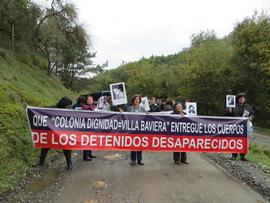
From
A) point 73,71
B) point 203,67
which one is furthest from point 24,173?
point 73,71

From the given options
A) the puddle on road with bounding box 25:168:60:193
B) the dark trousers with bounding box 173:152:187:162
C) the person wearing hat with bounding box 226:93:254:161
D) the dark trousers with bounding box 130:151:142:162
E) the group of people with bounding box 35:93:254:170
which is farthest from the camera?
the person wearing hat with bounding box 226:93:254:161

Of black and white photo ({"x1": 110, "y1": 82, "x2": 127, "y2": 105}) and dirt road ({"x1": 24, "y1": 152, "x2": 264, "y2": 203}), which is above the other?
black and white photo ({"x1": 110, "y1": 82, "x2": 127, "y2": 105})

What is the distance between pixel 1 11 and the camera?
80.4 feet

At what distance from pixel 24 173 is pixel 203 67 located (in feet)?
119

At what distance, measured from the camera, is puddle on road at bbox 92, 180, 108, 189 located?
27.2 feet

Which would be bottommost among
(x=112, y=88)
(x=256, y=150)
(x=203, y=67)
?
(x=256, y=150)

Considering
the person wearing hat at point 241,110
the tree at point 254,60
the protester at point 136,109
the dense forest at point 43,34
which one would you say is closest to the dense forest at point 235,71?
the tree at point 254,60

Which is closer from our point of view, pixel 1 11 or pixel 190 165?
pixel 190 165

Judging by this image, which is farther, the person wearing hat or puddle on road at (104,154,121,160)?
the person wearing hat

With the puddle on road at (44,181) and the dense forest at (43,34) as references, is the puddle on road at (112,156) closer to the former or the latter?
the puddle on road at (44,181)

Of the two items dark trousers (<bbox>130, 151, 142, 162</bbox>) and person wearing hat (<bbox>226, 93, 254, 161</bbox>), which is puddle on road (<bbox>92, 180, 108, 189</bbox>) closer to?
dark trousers (<bbox>130, 151, 142, 162</bbox>)

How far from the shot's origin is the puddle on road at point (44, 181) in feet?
27.0

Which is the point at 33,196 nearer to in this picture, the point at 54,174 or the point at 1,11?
the point at 54,174

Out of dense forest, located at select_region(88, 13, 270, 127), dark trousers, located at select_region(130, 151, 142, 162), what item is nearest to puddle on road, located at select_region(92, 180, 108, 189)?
dark trousers, located at select_region(130, 151, 142, 162)
